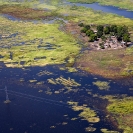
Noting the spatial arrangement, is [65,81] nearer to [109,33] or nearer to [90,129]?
[90,129]

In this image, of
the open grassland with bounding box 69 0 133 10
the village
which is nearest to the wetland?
the village

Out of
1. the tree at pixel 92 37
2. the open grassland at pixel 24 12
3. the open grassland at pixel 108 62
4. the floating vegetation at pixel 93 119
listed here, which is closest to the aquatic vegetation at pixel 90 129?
the floating vegetation at pixel 93 119

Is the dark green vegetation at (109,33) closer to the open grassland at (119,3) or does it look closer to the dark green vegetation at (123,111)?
the dark green vegetation at (123,111)

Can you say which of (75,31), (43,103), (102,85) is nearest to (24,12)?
(75,31)

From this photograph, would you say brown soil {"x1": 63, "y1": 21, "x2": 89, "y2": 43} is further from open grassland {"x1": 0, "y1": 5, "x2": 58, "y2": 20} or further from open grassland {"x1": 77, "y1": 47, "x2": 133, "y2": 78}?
open grassland {"x1": 0, "y1": 5, "x2": 58, "y2": 20}

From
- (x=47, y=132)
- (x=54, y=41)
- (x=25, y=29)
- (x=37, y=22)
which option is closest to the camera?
(x=47, y=132)

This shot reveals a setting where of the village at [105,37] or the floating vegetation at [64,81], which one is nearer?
the floating vegetation at [64,81]

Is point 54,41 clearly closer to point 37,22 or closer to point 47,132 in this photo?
point 37,22

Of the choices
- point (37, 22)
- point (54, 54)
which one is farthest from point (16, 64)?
point (37, 22)
